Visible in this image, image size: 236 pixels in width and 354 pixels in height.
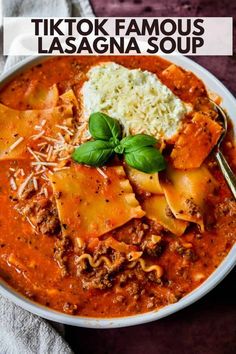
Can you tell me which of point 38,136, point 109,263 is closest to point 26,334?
point 109,263

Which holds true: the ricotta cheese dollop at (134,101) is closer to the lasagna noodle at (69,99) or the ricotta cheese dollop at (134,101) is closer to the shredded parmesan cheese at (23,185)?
the lasagna noodle at (69,99)

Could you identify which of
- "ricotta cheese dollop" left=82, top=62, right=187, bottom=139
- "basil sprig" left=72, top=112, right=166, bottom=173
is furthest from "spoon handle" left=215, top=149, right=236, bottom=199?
"basil sprig" left=72, top=112, right=166, bottom=173

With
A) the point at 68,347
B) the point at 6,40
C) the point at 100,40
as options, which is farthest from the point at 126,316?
the point at 6,40

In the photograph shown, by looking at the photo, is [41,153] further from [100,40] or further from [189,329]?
[189,329]

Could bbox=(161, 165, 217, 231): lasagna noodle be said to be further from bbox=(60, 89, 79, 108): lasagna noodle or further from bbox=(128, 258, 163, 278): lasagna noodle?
bbox=(60, 89, 79, 108): lasagna noodle

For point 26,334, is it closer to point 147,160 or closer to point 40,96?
point 147,160

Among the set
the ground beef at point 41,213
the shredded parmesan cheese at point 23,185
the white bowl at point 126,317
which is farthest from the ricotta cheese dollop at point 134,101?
the white bowl at point 126,317
